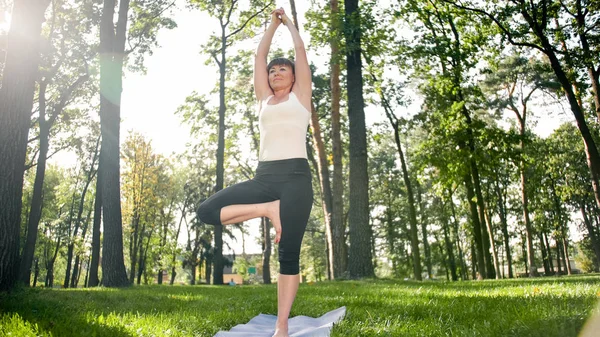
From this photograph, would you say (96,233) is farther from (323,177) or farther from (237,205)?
(237,205)

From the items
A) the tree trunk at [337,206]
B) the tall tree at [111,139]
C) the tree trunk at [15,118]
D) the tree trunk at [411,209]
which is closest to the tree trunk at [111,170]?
the tall tree at [111,139]

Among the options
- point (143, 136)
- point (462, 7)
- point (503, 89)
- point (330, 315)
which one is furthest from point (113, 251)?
point (503, 89)

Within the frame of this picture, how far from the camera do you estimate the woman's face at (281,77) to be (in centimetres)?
392

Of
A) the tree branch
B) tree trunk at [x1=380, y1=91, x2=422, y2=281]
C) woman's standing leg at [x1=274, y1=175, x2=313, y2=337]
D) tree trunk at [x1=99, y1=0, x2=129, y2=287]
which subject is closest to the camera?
woman's standing leg at [x1=274, y1=175, x2=313, y2=337]

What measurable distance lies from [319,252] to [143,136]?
24822 millimetres

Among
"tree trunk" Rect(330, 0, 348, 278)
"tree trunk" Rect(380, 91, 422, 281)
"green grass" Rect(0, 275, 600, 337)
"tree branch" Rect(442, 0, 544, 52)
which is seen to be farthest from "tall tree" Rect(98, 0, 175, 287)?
"tree trunk" Rect(380, 91, 422, 281)

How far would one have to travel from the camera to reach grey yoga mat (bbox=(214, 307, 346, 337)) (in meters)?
3.70

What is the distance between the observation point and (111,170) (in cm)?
1119

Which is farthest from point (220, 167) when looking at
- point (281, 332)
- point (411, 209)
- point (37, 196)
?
point (281, 332)

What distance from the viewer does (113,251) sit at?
→ 36.4 ft

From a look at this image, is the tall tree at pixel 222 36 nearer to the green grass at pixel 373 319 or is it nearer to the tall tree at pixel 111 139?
the tall tree at pixel 111 139

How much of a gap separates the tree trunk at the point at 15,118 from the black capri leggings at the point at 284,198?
403 cm

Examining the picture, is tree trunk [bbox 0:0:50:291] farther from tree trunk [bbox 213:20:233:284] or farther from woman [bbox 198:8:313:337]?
tree trunk [bbox 213:20:233:284]

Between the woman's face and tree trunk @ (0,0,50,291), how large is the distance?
4531 millimetres
